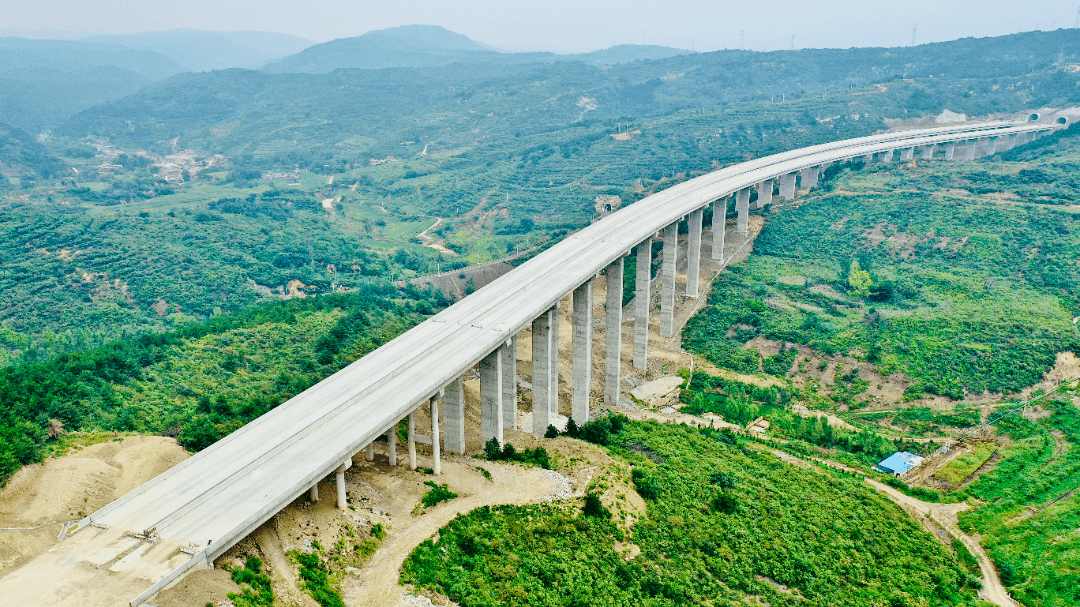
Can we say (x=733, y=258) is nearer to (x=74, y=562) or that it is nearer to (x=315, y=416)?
(x=315, y=416)

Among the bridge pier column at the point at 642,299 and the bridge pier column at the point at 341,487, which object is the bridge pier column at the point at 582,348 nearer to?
the bridge pier column at the point at 642,299

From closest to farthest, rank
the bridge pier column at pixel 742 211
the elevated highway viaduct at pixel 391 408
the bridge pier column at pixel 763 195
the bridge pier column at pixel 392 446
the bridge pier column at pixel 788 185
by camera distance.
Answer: the elevated highway viaduct at pixel 391 408 < the bridge pier column at pixel 392 446 < the bridge pier column at pixel 742 211 < the bridge pier column at pixel 763 195 < the bridge pier column at pixel 788 185

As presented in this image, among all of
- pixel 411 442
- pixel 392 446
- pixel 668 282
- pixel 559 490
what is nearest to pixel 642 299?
pixel 668 282

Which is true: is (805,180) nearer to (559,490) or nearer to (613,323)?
(613,323)

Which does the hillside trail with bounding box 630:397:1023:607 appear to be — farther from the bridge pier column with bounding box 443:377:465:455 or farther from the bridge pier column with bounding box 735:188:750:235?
the bridge pier column with bounding box 735:188:750:235

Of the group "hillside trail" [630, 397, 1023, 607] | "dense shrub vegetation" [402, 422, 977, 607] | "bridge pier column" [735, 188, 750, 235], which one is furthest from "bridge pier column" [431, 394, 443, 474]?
"bridge pier column" [735, 188, 750, 235]

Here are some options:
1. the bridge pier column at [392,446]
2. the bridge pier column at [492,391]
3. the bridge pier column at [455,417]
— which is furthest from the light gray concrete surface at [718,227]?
the bridge pier column at [392,446]
